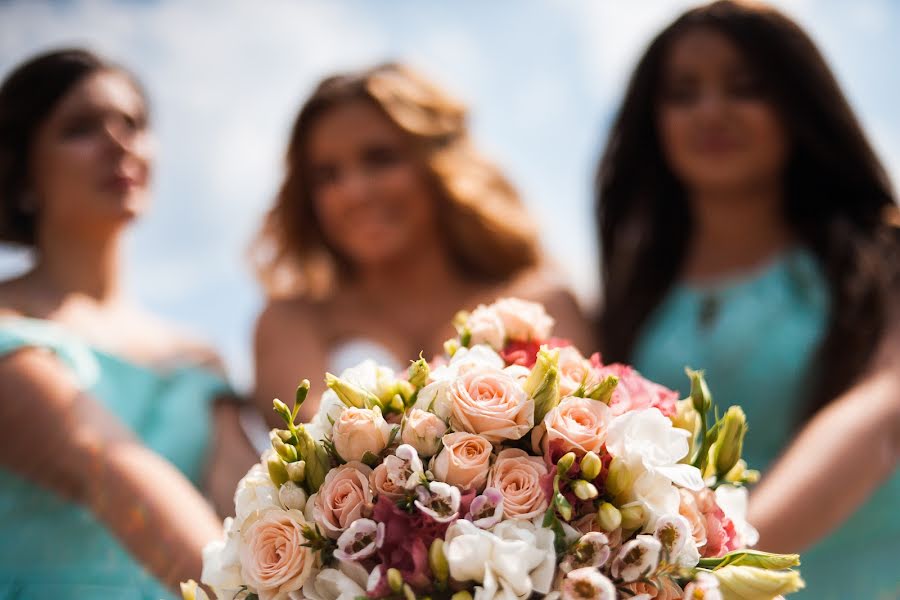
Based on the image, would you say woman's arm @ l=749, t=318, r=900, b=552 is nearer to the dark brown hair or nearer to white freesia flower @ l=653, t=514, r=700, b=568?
white freesia flower @ l=653, t=514, r=700, b=568

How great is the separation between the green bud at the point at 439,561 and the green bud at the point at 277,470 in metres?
0.37

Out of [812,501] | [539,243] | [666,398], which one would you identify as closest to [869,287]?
[812,501]

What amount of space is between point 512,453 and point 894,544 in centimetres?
244

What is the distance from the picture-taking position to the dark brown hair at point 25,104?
3.66 metres

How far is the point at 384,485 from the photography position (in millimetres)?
1521

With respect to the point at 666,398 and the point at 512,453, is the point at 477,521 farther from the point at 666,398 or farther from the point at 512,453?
the point at 666,398

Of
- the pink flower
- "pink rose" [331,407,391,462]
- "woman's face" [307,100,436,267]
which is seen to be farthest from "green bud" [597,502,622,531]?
"woman's face" [307,100,436,267]

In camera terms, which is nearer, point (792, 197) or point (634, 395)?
point (634, 395)

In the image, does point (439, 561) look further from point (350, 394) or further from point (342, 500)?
point (350, 394)

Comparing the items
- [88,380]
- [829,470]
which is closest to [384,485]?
[829,470]

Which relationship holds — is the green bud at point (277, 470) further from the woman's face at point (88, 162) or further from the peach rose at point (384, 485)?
the woman's face at point (88, 162)

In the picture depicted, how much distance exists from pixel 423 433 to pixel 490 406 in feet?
0.46

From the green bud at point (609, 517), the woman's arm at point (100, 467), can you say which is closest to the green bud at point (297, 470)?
the green bud at point (609, 517)

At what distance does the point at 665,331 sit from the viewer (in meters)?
3.65
